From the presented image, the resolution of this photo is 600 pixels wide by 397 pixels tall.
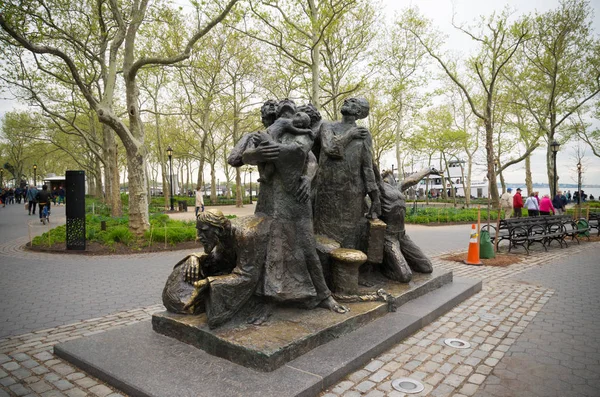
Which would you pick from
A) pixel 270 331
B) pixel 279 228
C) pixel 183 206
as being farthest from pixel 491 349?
pixel 183 206

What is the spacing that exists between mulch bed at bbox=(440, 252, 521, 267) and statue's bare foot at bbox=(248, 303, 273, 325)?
7019mm

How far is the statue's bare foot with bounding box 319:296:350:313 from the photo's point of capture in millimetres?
3999

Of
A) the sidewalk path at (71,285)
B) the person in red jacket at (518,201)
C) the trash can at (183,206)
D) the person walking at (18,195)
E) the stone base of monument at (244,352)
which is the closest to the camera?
the stone base of monument at (244,352)

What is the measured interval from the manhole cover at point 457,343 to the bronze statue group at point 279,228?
1178mm

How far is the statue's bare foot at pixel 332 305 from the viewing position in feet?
13.1

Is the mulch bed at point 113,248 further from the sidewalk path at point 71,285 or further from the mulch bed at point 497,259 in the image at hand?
the mulch bed at point 497,259

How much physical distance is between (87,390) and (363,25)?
20.4m

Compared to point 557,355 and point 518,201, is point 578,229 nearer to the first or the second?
point 518,201

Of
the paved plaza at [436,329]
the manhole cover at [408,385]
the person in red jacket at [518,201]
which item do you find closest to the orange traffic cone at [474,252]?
the paved plaza at [436,329]

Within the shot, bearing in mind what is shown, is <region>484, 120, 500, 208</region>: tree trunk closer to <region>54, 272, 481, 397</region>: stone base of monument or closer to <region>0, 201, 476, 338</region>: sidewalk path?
<region>0, 201, 476, 338</region>: sidewalk path

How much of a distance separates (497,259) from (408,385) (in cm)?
755

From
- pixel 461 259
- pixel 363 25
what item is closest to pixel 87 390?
pixel 461 259

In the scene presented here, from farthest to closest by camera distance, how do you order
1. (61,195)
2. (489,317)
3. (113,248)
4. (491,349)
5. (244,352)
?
(61,195) < (113,248) < (489,317) < (491,349) < (244,352)

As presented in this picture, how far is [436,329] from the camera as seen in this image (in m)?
4.49
